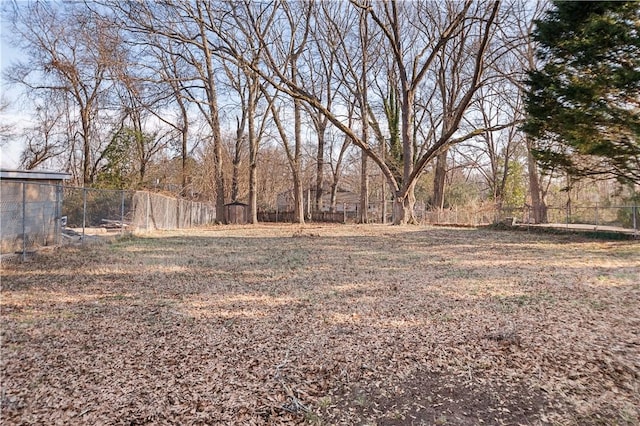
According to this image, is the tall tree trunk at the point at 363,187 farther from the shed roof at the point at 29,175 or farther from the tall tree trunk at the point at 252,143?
the shed roof at the point at 29,175

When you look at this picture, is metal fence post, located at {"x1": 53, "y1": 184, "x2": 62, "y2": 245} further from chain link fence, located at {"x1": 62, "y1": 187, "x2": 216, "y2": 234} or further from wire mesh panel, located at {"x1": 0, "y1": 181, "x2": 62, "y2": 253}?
chain link fence, located at {"x1": 62, "y1": 187, "x2": 216, "y2": 234}

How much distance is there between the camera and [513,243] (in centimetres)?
1110

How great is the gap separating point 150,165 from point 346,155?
1855 cm

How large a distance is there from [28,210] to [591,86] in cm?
1331

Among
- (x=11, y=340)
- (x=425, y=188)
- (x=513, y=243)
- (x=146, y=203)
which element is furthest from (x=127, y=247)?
(x=425, y=188)

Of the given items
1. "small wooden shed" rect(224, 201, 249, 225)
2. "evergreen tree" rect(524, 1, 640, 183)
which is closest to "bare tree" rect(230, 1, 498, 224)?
"evergreen tree" rect(524, 1, 640, 183)

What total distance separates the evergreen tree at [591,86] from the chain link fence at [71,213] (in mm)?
12672

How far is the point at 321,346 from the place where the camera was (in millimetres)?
3541

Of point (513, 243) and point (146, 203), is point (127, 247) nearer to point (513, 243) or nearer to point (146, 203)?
point (146, 203)

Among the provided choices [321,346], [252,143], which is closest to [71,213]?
[321,346]

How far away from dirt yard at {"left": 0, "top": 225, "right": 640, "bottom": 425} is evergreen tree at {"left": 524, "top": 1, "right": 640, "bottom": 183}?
363 cm

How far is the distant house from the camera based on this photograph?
7.64 meters

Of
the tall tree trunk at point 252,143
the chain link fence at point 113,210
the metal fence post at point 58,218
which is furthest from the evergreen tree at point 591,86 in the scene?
the tall tree trunk at point 252,143

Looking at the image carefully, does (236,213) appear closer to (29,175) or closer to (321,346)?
(29,175)
